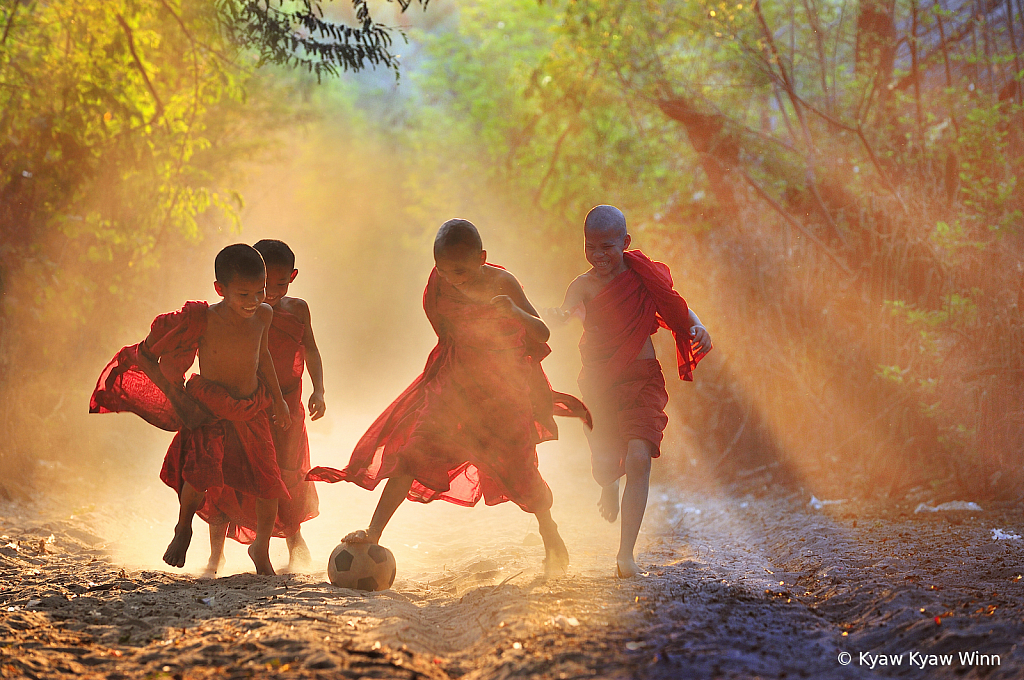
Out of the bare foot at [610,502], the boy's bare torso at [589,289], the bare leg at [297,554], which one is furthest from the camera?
the bare leg at [297,554]

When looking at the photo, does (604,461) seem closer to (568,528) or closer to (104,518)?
(568,528)

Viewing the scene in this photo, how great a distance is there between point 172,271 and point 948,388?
10593 millimetres

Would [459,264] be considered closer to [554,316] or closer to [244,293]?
[554,316]

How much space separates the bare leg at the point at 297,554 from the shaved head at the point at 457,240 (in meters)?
2.28

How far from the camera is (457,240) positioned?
4.08 meters

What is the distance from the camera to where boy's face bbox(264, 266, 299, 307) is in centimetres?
489

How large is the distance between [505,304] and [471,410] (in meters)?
0.63

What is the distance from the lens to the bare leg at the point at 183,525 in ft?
14.0

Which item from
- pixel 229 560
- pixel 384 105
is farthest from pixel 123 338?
pixel 384 105

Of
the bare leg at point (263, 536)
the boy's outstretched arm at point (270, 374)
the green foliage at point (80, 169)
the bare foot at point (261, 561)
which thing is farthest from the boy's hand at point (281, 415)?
the green foliage at point (80, 169)

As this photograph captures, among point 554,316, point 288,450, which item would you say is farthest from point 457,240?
point 288,450

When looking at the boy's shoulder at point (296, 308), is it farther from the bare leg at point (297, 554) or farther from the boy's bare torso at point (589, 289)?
the boy's bare torso at point (589, 289)

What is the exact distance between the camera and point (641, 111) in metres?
10.9

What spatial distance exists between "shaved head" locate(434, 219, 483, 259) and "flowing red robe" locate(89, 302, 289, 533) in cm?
136
